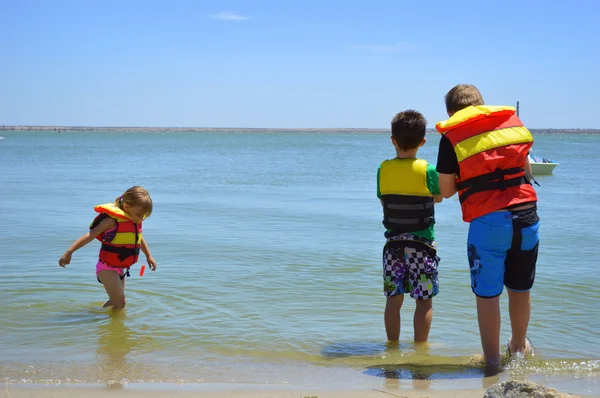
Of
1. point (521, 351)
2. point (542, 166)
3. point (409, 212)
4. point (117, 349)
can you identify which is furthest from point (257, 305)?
point (542, 166)

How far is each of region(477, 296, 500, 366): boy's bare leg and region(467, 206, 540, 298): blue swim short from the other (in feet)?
0.19

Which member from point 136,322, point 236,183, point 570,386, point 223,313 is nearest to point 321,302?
point 223,313

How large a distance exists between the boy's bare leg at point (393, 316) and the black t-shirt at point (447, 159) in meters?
1.08

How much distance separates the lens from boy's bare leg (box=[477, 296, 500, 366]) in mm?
4473

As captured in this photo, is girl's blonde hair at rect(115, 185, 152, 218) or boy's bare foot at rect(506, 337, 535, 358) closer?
boy's bare foot at rect(506, 337, 535, 358)

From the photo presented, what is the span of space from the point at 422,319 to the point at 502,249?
0.98 meters

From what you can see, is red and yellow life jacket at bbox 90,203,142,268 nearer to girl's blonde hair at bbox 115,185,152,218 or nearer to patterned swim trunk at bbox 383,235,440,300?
girl's blonde hair at bbox 115,185,152,218

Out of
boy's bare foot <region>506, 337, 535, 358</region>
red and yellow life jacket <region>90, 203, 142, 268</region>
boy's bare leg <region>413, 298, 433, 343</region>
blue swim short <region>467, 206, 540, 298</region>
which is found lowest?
boy's bare foot <region>506, 337, 535, 358</region>

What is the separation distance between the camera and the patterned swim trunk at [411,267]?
489 cm

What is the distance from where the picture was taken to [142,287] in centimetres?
723

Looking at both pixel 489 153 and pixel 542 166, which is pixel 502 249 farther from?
pixel 542 166

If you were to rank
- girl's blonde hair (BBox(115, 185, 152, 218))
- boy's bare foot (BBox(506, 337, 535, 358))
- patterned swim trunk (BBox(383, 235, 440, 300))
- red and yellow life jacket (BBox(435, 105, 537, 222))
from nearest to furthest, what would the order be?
1. red and yellow life jacket (BBox(435, 105, 537, 222))
2. boy's bare foot (BBox(506, 337, 535, 358))
3. patterned swim trunk (BBox(383, 235, 440, 300))
4. girl's blonde hair (BBox(115, 185, 152, 218))

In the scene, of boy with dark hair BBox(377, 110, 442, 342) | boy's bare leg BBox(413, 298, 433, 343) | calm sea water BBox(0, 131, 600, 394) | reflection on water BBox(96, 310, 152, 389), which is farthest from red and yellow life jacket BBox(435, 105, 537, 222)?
reflection on water BBox(96, 310, 152, 389)

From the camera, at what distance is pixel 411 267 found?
16.2ft
